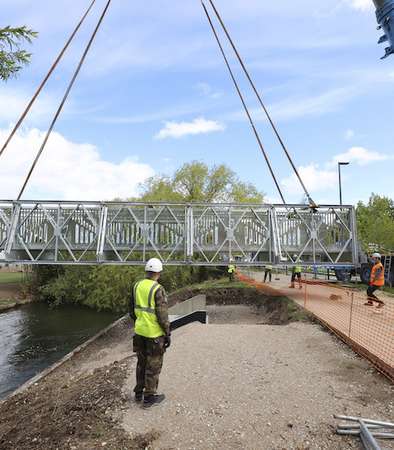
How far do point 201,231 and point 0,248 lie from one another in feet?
24.4

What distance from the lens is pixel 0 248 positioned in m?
13.3

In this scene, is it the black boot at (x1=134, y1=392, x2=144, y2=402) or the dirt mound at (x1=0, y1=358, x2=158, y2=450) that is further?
the black boot at (x1=134, y1=392, x2=144, y2=402)

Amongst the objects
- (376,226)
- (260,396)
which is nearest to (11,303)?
(260,396)

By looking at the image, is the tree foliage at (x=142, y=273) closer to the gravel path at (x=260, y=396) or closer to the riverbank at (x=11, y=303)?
the riverbank at (x=11, y=303)

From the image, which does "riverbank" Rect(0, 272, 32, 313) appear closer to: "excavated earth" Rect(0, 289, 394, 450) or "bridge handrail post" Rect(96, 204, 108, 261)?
"bridge handrail post" Rect(96, 204, 108, 261)

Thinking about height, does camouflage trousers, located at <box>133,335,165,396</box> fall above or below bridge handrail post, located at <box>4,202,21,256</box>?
below

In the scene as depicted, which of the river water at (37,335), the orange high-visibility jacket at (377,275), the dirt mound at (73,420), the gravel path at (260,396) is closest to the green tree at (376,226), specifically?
the orange high-visibility jacket at (377,275)

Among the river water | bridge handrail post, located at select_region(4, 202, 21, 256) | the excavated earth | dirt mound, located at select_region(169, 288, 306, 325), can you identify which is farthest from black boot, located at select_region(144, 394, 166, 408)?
bridge handrail post, located at select_region(4, 202, 21, 256)

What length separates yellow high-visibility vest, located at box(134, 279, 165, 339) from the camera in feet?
16.0

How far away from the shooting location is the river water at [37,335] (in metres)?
13.4

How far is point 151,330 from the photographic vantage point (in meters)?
4.88

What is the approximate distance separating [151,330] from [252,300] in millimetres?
14849

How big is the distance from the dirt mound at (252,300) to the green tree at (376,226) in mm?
14068

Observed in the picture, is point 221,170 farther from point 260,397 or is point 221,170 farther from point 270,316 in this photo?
point 260,397
